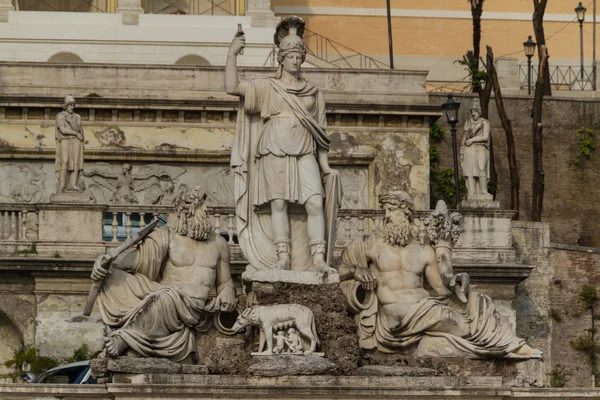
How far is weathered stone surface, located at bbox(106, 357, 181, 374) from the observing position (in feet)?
72.6

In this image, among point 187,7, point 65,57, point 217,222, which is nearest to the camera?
point 217,222

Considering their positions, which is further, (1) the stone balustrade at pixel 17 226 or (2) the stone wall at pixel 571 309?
(2) the stone wall at pixel 571 309

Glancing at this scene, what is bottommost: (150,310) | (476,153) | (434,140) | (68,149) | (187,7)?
(150,310)

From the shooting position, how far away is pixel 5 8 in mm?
49656

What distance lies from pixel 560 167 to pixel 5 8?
12.7 m

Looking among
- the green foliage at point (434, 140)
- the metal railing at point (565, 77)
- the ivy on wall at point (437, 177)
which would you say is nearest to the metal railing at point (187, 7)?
the metal railing at point (565, 77)

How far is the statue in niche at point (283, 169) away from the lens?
23.4 m

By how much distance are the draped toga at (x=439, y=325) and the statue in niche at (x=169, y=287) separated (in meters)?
1.44

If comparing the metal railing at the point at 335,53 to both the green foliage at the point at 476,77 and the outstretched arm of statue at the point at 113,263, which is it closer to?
the green foliage at the point at 476,77

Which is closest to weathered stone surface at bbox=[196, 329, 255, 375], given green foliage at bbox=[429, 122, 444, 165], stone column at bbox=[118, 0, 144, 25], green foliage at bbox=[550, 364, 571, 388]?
→ green foliage at bbox=[550, 364, 571, 388]

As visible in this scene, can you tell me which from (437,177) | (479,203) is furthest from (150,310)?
(437,177)

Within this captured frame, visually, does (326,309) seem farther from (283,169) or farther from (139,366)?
(139,366)

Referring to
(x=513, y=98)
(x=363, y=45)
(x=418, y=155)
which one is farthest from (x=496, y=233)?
(x=363, y=45)

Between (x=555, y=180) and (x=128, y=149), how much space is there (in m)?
10.7
